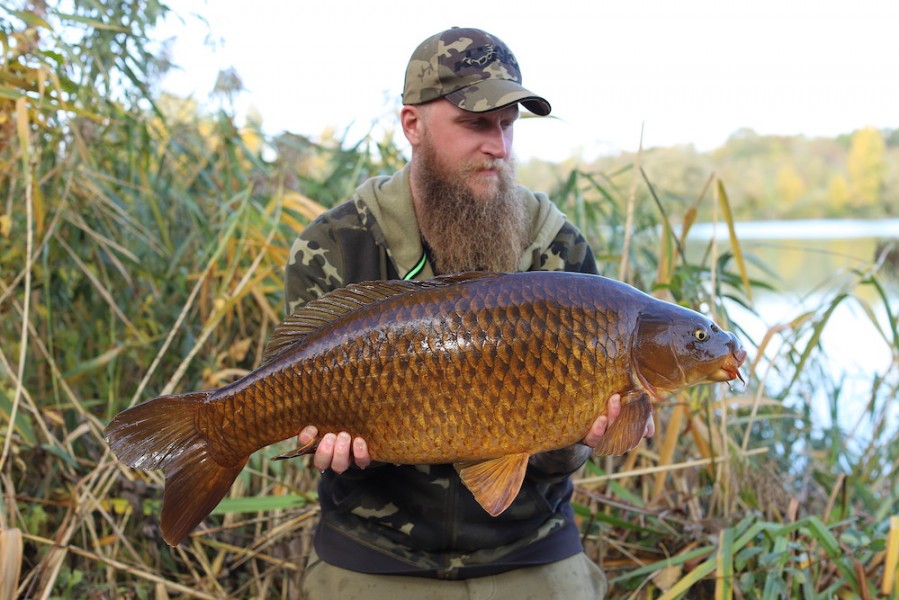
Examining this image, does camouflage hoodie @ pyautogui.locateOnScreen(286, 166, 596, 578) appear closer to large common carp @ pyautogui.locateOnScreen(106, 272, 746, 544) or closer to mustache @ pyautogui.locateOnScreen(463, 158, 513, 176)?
mustache @ pyautogui.locateOnScreen(463, 158, 513, 176)

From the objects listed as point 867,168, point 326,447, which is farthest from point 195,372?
point 867,168

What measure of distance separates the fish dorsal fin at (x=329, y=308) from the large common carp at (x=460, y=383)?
4cm

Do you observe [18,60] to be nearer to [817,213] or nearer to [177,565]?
[177,565]

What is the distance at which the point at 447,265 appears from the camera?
1785 millimetres

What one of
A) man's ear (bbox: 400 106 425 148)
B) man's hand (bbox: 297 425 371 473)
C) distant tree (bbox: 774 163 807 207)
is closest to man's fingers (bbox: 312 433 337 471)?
man's hand (bbox: 297 425 371 473)

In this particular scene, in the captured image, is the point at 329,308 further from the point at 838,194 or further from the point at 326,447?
the point at 838,194

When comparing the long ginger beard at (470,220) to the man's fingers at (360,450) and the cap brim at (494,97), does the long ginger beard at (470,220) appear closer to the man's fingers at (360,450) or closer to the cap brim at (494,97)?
the cap brim at (494,97)

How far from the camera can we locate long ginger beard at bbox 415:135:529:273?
69.1 inches

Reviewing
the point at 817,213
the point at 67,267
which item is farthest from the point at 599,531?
the point at 817,213

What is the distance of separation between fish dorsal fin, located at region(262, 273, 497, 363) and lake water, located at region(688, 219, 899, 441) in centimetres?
113

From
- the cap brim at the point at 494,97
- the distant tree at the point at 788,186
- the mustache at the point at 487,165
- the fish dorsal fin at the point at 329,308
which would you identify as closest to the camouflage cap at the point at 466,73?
the cap brim at the point at 494,97

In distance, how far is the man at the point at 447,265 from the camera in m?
1.64

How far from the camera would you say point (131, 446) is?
135 cm

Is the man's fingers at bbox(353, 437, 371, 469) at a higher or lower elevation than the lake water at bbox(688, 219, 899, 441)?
higher
